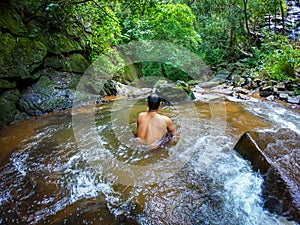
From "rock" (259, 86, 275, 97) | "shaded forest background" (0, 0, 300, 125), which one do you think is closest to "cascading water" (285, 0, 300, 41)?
"shaded forest background" (0, 0, 300, 125)

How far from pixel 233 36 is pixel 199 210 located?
15895mm

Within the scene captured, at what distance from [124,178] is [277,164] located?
1.72 meters

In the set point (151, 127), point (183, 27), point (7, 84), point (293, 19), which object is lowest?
point (151, 127)

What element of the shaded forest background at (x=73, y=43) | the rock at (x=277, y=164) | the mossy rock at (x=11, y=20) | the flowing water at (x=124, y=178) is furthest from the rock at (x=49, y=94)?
the rock at (x=277, y=164)

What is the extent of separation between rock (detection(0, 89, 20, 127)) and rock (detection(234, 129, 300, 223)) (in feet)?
15.0

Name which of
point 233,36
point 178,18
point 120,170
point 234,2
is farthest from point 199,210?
point 233,36

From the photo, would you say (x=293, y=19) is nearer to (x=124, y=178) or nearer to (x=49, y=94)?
(x=49, y=94)

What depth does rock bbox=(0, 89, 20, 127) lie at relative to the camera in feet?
13.6

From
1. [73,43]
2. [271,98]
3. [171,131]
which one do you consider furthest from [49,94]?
[271,98]

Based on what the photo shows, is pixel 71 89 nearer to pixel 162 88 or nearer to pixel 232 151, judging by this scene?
pixel 162 88

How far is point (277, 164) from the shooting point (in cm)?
209

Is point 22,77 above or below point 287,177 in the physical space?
above

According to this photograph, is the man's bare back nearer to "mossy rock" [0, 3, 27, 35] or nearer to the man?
the man

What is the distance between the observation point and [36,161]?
2707 millimetres
